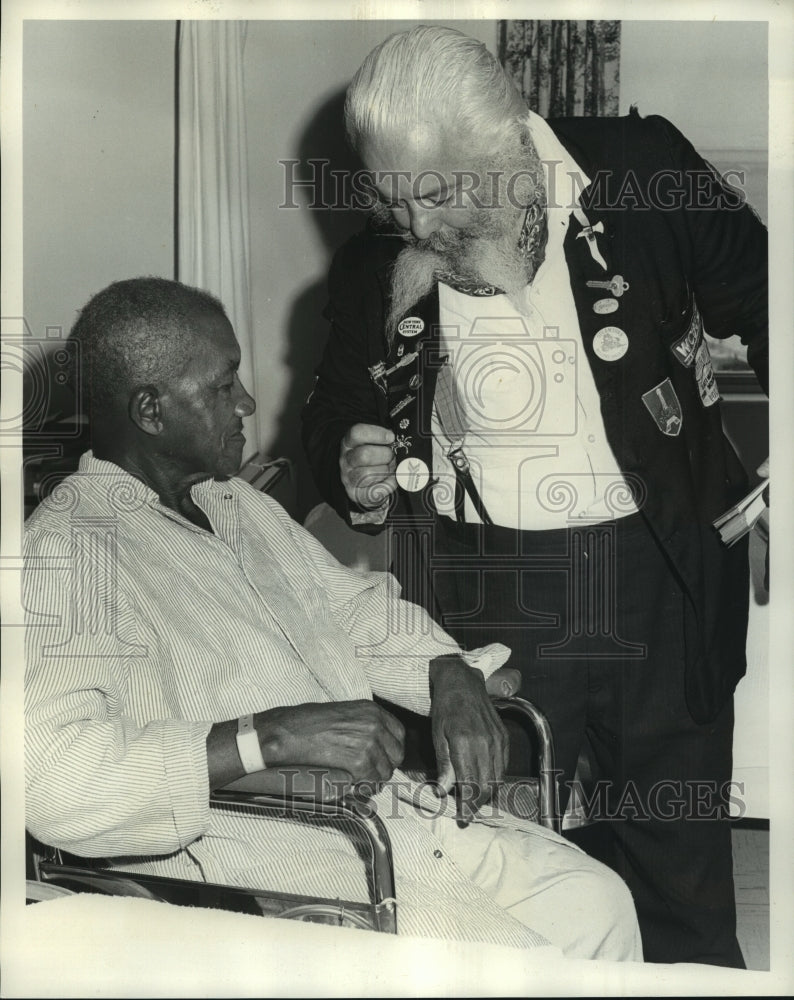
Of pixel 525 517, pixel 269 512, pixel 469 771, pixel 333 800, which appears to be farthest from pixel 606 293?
pixel 333 800

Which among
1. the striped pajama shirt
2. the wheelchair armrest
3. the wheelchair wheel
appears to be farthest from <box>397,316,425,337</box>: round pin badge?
the wheelchair wheel

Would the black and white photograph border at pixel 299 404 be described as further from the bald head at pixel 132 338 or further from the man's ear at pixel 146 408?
the man's ear at pixel 146 408

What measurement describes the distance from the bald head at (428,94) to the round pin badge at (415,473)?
0.59 m

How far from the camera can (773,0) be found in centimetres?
208

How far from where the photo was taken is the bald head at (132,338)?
1935 millimetres

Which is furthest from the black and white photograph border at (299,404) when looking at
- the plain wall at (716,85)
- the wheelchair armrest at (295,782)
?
the wheelchair armrest at (295,782)

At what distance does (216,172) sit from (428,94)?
49 cm

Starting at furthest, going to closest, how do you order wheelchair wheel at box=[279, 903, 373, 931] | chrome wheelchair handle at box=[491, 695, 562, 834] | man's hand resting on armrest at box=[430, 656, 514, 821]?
chrome wheelchair handle at box=[491, 695, 562, 834] → man's hand resting on armrest at box=[430, 656, 514, 821] → wheelchair wheel at box=[279, 903, 373, 931]

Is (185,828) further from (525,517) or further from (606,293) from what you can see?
(606,293)

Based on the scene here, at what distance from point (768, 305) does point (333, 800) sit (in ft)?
4.24

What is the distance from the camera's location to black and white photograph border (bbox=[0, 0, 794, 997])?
6.46 feet

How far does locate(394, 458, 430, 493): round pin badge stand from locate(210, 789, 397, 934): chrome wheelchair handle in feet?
2.02

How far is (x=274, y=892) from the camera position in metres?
1.86

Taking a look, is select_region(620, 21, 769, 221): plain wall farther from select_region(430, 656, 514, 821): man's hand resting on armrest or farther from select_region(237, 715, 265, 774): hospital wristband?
select_region(237, 715, 265, 774): hospital wristband
